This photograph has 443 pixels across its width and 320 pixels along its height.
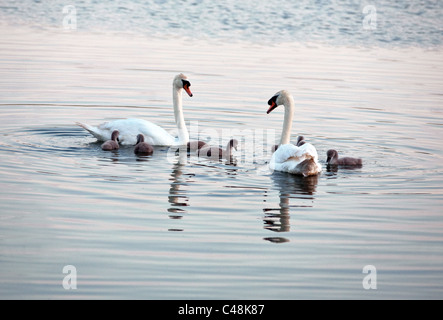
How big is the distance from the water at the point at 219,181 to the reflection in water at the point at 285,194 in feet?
0.10

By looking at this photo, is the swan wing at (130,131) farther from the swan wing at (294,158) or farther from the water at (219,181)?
the swan wing at (294,158)

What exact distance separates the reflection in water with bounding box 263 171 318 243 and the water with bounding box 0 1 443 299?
3 cm

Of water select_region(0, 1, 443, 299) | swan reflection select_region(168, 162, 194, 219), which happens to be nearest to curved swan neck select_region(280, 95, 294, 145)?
water select_region(0, 1, 443, 299)

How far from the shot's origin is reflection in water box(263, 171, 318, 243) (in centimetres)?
851

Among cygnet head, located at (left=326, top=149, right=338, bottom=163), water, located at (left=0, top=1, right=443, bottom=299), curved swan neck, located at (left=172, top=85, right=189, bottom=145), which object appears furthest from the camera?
curved swan neck, located at (left=172, top=85, right=189, bottom=145)

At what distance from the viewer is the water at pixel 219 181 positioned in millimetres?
7020

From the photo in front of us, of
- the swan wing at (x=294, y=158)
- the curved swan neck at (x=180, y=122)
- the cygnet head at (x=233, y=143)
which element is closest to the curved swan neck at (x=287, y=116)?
the cygnet head at (x=233, y=143)

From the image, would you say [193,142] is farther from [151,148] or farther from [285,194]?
[285,194]

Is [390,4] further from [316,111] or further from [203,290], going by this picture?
[203,290]

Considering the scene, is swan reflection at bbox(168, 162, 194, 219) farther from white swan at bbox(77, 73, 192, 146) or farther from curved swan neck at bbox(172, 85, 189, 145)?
curved swan neck at bbox(172, 85, 189, 145)

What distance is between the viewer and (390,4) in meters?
29.6

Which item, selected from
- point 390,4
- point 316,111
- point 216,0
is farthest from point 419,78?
point 216,0

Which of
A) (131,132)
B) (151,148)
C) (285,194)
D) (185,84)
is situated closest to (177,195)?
(285,194)

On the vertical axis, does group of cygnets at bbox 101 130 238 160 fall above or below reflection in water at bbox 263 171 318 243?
above
